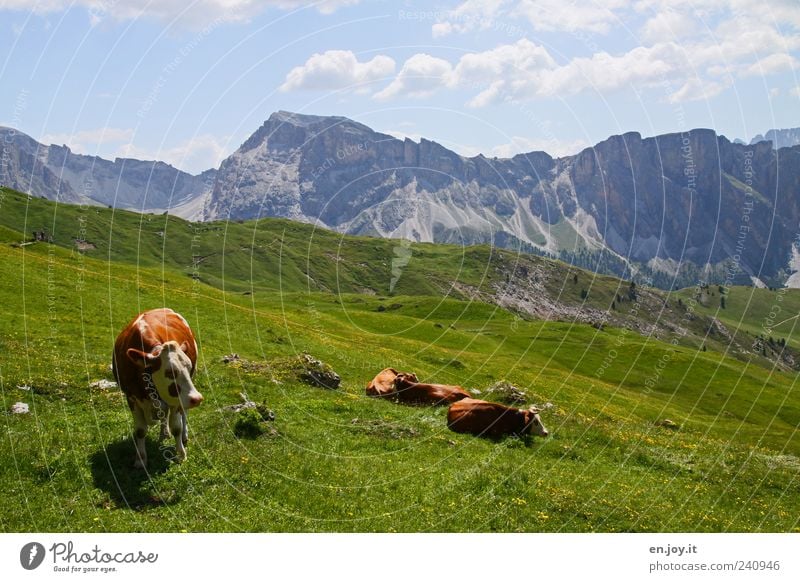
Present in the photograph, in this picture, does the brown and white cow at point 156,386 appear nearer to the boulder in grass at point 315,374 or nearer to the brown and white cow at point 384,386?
the boulder in grass at point 315,374

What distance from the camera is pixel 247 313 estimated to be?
198ft

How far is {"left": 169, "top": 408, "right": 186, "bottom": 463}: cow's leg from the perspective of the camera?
17469mm

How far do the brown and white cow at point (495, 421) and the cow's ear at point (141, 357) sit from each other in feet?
47.6

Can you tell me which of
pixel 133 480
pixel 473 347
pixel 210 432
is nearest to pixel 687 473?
pixel 210 432

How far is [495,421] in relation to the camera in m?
27.4

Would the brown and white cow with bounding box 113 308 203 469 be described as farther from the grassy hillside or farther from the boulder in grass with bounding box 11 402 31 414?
the boulder in grass with bounding box 11 402 31 414

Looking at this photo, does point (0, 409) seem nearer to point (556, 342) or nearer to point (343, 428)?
point (343, 428)

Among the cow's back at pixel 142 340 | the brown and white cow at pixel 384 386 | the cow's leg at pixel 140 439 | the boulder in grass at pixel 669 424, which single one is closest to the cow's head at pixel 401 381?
the brown and white cow at pixel 384 386

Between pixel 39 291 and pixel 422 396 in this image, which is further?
pixel 39 291

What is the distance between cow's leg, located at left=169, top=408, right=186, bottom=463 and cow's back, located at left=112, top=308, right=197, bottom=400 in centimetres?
100

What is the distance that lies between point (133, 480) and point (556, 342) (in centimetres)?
11777

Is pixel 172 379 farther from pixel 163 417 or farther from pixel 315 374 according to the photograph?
pixel 315 374

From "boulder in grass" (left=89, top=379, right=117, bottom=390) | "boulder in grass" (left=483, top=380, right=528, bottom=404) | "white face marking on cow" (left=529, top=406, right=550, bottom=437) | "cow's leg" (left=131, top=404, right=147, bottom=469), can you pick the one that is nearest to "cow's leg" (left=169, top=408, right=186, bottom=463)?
"cow's leg" (left=131, top=404, right=147, bottom=469)
